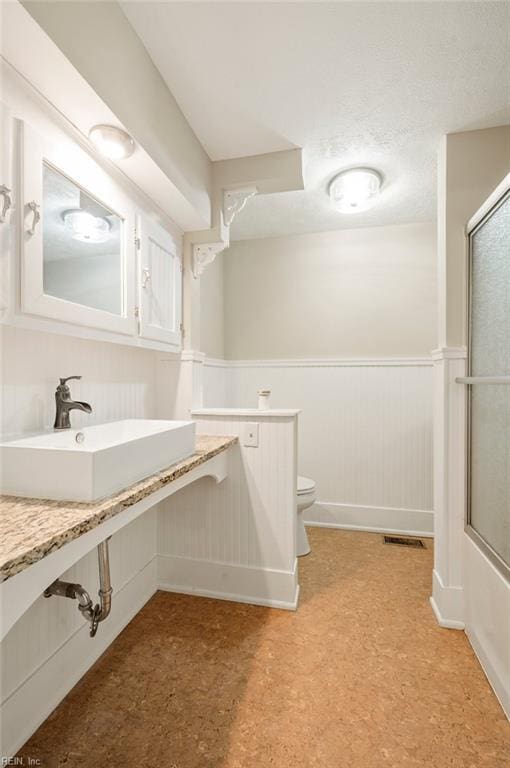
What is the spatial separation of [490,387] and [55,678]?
198cm

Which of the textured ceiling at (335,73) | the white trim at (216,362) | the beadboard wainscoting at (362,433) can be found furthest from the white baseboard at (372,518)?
the textured ceiling at (335,73)

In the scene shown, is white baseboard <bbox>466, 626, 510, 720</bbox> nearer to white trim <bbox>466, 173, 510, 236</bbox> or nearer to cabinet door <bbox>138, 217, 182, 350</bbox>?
white trim <bbox>466, 173, 510, 236</bbox>

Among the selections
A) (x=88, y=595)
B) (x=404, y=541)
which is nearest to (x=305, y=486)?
(x=404, y=541)

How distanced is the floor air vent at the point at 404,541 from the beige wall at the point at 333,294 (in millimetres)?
1359

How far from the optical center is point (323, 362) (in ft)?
9.15

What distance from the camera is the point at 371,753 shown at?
1.04 m

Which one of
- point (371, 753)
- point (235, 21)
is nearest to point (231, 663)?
point (371, 753)

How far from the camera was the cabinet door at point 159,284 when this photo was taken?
1.55 metres

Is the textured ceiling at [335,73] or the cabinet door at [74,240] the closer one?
the cabinet door at [74,240]

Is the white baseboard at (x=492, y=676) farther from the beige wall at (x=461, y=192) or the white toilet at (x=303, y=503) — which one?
the beige wall at (x=461, y=192)

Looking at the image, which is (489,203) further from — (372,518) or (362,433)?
(372,518)

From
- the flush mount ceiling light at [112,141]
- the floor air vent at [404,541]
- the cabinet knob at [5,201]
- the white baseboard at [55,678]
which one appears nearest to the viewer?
the cabinet knob at [5,201]

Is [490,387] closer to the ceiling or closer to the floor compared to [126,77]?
closer to the floor

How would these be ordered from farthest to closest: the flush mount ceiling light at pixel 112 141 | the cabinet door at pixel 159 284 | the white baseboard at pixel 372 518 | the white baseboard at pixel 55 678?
the white baseboard at pixel 372 518 → the cabinet door at pixel 159 284 → the flush mount ceiling light at pixel 112 141 → the white baseboard at pixel 55 678
